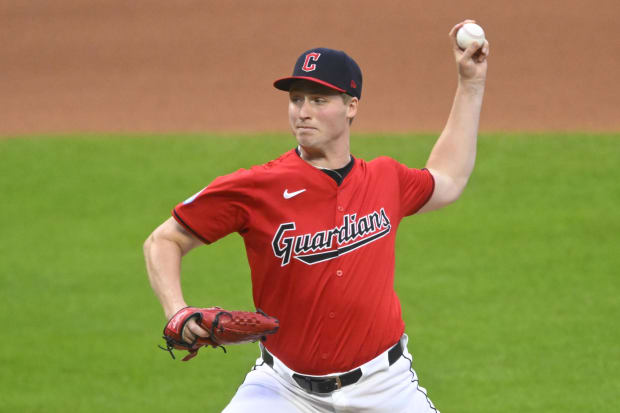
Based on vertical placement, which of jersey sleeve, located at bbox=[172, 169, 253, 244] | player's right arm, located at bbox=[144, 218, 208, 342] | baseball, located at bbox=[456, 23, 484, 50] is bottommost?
player's right arm, located at bbox=[144, 218, 208, 342]

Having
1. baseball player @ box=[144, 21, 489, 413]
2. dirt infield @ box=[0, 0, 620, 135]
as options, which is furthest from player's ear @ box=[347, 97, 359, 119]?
dirt infield @ box=[0, 0, 620, 135]

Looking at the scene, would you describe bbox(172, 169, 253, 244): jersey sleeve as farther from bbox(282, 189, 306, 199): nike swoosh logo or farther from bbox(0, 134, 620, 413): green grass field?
Result: bbox(0, 134, 620, 413): green grass field

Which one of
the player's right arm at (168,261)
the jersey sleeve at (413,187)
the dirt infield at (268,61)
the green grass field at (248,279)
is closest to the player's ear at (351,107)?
the jersey sleeve at (413,187)

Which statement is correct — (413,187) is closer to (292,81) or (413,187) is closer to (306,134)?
(306,134)

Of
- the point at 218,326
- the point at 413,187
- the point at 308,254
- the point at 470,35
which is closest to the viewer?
the point at 218,326

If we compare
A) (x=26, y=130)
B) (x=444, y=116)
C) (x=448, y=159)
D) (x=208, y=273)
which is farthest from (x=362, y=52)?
(x=448, y=159)

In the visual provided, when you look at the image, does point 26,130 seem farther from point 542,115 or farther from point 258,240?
point 258,240

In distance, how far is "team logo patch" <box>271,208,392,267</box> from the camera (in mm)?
4008

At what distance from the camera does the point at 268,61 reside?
1741cm

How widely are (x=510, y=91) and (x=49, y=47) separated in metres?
8.72

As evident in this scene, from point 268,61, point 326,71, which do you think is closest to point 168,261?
point 326,71

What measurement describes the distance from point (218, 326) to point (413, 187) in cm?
128

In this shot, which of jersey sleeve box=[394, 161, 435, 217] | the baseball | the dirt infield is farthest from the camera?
the dirt infield

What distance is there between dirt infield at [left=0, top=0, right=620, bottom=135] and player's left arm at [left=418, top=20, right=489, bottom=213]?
10.2 meters
